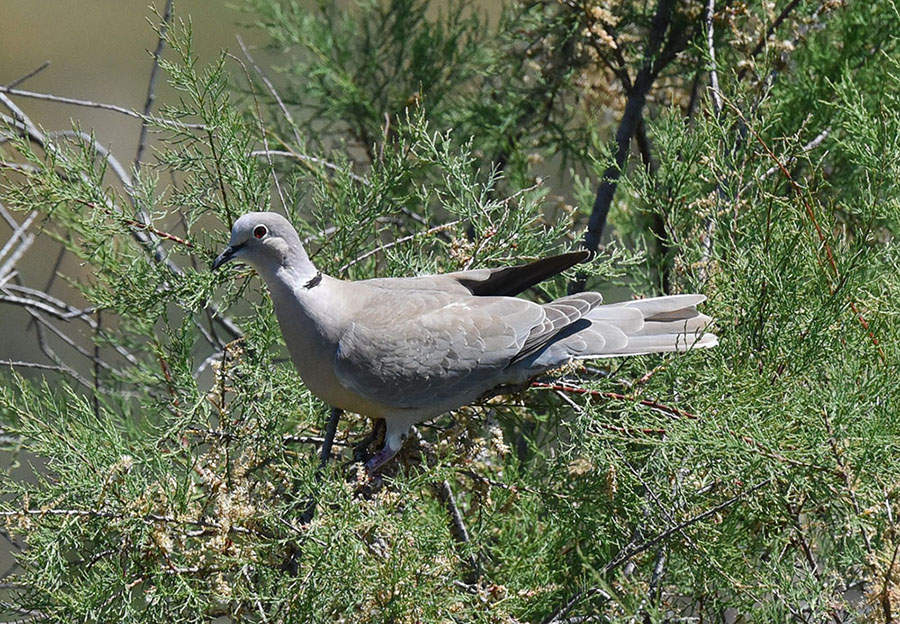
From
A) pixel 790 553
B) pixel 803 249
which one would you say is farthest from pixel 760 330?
pixel 790 553

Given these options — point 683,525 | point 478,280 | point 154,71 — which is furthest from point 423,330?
point 154,71

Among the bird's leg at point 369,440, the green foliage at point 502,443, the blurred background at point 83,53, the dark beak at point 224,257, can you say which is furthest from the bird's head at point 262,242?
the blurred background at point 83,53

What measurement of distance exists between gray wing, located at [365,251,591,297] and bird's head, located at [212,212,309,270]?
0.25 m

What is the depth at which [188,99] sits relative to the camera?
2170 mm

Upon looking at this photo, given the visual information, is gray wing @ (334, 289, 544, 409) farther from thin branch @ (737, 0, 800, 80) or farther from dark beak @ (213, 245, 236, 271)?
thin branch @ (737, 0, 800, 80)

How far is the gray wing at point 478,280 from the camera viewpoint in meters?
2.21

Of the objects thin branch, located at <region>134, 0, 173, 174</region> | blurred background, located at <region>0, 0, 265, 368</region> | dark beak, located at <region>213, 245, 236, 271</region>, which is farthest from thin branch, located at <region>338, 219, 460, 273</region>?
blurred background, located at <region>0, 0, 265, 368</region>

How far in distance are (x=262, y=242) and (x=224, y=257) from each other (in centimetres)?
8

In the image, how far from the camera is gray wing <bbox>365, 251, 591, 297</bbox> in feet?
7.26

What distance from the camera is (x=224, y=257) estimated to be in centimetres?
202

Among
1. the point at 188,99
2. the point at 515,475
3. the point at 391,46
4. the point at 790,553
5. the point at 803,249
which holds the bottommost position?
the point at 790,553

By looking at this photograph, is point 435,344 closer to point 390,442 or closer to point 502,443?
point 390,442

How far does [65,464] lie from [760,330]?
1.36 m

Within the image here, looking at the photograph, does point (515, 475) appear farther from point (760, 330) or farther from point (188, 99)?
point (188, 99)
